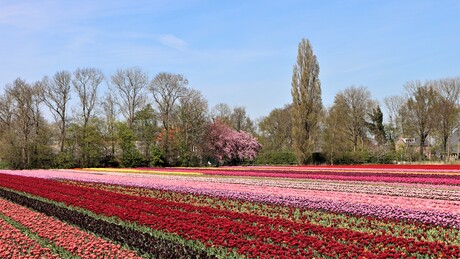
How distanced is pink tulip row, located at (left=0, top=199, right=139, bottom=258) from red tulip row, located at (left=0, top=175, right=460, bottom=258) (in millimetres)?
1421

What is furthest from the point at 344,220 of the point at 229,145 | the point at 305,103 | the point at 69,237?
the point at 229,145

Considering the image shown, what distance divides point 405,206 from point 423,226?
2612 millimetres

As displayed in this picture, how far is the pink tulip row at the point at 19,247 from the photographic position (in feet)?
23.3

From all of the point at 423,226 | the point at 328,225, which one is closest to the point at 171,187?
the point at 328,225

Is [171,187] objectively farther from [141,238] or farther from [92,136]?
[92,136]

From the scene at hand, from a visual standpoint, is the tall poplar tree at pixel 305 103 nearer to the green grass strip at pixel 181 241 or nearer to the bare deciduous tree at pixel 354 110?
the bare deciduous tree at pixel 354 110

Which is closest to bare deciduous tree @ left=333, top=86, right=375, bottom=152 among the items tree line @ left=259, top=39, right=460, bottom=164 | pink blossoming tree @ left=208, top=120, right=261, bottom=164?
tree line @ left=259, top=39, right=460, bottom=164

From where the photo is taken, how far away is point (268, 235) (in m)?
7.91

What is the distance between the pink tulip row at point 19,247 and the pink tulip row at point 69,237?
33 cm

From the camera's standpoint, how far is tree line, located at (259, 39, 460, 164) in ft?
156

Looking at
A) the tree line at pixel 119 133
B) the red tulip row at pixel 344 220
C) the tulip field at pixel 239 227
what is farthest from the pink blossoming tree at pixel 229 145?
the red tulip row at pixel 344 220

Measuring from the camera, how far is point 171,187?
18.5 meters

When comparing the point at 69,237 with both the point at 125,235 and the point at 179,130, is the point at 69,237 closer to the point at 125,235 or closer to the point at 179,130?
the point at 125,235

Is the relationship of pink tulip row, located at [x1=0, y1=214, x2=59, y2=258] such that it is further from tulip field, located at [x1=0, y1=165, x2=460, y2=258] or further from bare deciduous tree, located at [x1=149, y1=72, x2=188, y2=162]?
bare deciduous tree, located at [x1=149, y1=72, x2=188, y2=162]
